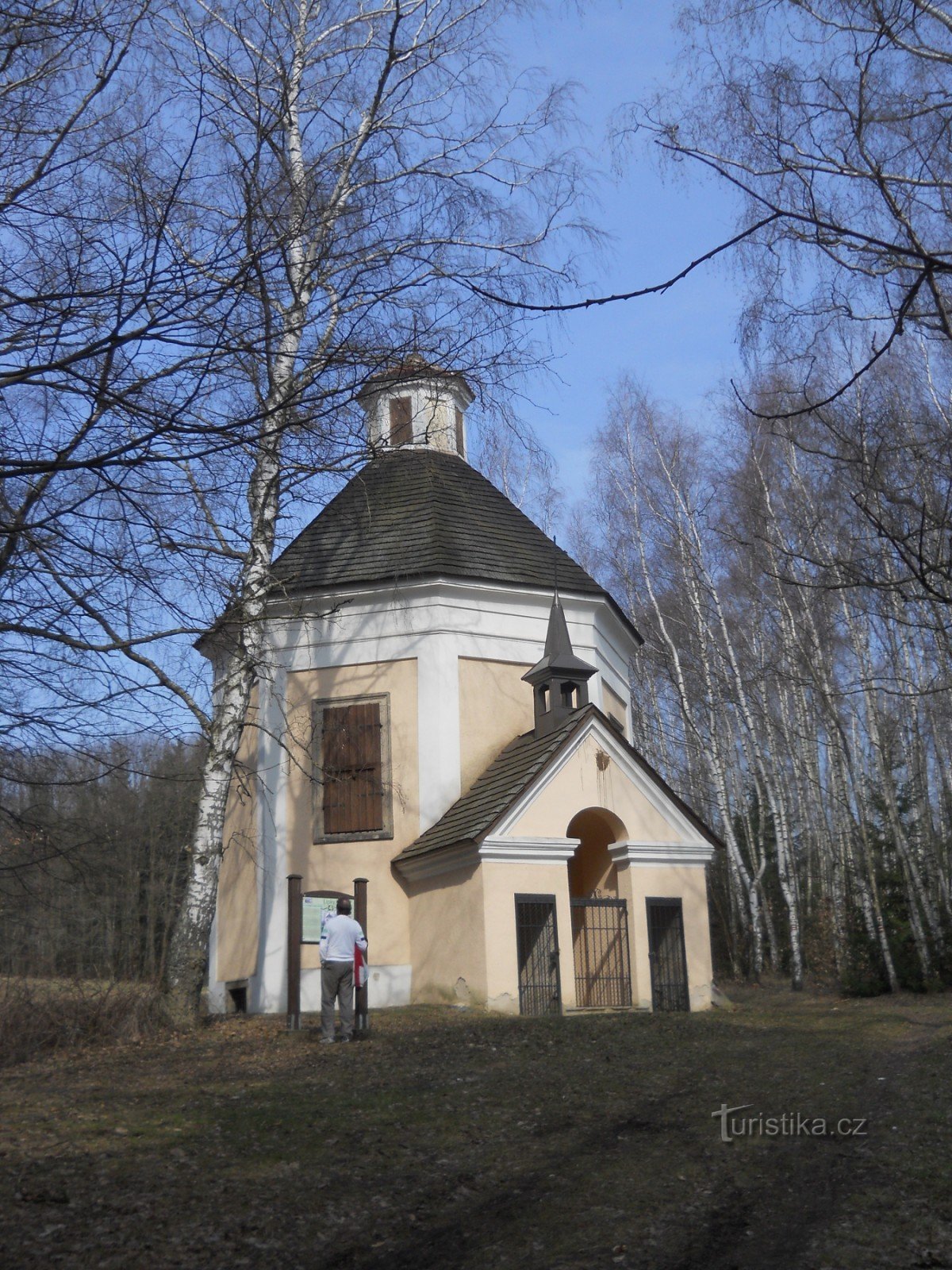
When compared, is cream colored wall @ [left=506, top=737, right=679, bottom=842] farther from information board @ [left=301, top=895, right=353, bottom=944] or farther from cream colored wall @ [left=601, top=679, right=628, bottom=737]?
cream colored wall @ [left=601, top=679, right=628, bottom=737]

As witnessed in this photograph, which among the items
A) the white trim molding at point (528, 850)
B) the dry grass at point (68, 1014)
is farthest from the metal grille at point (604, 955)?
the dry grass at point (68, 1014)

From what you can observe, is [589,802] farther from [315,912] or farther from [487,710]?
[315,912]

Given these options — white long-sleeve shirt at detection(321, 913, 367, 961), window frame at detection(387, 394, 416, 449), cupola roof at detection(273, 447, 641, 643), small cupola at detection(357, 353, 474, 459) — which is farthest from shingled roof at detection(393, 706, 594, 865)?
window frame at detection(387, 394, 416, 449)

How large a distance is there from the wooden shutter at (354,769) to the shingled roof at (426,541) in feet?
7.13

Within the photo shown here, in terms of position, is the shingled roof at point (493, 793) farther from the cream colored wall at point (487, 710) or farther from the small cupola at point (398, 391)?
the small cupola at point (398, 391)

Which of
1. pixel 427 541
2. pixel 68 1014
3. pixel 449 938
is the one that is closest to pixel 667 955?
pixel 449 938

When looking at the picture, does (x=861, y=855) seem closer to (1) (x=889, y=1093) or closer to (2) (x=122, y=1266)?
(1) (x=889, y=1093)

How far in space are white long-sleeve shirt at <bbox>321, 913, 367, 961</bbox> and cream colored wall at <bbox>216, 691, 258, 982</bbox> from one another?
4.97m

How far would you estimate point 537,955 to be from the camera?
1638cm

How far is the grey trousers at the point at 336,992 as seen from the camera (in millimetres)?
12859

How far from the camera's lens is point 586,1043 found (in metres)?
12.2

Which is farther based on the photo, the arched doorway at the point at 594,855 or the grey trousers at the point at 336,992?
the arched doorway at the point at 594,855

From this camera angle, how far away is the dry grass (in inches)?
451

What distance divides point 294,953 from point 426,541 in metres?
7.78
